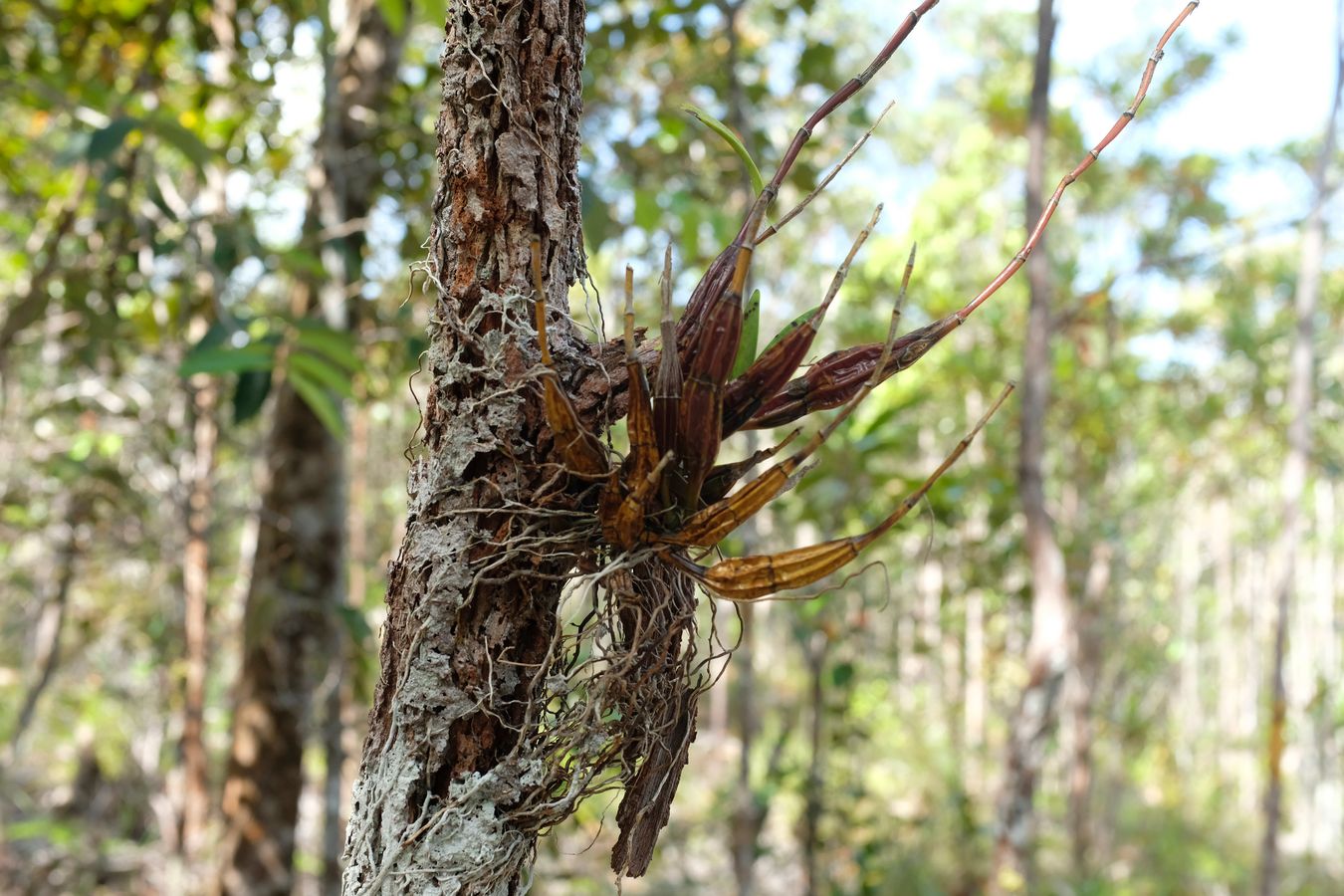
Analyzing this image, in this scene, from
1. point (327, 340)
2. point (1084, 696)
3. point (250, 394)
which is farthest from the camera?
point (1084, 696)

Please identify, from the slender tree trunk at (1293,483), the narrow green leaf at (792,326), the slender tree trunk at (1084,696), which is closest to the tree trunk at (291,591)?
the narrow green leaf at (792,326)

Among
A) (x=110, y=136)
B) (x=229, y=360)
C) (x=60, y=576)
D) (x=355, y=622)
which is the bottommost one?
(x=355, y=622)

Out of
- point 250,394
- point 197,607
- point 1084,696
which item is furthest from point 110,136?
point 1084,696

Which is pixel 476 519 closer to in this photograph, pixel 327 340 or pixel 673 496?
pixel 673 496

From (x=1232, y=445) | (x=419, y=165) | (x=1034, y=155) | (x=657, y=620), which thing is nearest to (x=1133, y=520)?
(x=1232, y=445)

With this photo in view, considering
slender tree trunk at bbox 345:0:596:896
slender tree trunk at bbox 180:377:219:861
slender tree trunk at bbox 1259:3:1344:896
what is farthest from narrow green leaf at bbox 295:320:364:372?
slender tree trunk at bbox 1259:3:1344:896
